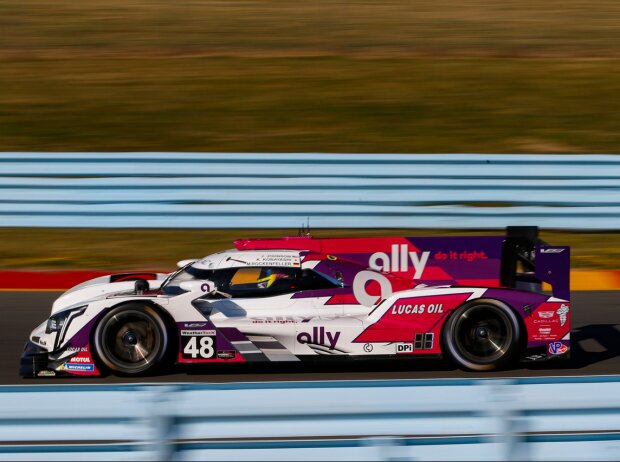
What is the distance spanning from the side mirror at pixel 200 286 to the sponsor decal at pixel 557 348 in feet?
8.58

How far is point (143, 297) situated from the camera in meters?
7.28

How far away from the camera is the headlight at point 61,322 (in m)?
7.17

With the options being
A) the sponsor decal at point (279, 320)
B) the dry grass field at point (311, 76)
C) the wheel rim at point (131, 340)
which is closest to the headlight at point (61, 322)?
the wheel rim at point (131, 340)

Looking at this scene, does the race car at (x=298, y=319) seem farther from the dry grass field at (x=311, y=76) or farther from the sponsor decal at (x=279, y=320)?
the dry grass field at (x=311, y=76)

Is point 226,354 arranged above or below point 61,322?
below

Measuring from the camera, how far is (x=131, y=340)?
23.7 ft

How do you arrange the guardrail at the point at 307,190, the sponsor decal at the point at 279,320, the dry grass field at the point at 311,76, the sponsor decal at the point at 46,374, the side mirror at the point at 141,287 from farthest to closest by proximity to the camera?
the dry grass field at the point at 311,76 < the guardrail at the point at 307,190 < the side mirror at the point at 141,287 < the sponsor decal at the point at 279,320 < the sponsor decal at the point at 46,374

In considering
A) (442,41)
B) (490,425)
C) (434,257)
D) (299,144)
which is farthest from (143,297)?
(442,41)

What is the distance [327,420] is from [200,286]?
3108 mm

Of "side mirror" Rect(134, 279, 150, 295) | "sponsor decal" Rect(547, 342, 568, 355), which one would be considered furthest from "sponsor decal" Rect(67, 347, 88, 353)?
"sponsor decal" Rect(547, 342, 568, 355)

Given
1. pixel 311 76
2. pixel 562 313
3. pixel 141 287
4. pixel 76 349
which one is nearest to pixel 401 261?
pixel 562 313

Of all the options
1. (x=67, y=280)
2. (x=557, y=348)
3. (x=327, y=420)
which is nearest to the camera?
(x=327, y=420)

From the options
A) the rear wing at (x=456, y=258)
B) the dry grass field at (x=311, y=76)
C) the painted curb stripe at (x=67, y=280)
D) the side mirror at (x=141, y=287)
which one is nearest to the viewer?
the side mirror at (x=141, y=287)

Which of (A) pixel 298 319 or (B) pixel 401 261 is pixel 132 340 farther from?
(B) pixel 401 261
